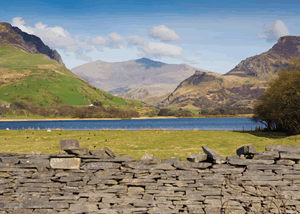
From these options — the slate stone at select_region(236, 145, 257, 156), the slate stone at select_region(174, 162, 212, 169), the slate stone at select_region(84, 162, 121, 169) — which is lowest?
the slate stone at select_region(84, 162, 121, 169)

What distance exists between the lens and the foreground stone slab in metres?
9.75

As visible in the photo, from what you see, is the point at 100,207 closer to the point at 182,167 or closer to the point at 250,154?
the point at 182,167

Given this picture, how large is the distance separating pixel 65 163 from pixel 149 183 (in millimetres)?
3626

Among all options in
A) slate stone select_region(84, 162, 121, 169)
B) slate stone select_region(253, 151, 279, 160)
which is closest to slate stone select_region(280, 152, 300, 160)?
slate stone select_region(253, 151, 279, 160)

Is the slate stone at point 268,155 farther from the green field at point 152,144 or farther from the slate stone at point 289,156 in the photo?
the green field at point 152,144

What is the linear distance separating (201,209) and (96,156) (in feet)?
15.7

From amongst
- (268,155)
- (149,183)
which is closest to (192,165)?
(149,183)

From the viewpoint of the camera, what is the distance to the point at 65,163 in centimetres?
980

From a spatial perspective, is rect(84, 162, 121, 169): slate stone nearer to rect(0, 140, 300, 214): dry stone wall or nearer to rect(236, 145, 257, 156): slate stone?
rect(0, 140, 300, 214): dry stone wall

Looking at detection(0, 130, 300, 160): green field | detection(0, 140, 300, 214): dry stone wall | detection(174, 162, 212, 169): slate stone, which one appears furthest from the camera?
detection(0, 130, 300, 160): green field

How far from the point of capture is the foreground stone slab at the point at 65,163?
384 inches

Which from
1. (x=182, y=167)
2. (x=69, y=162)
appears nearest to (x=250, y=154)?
(x=182, y=167)

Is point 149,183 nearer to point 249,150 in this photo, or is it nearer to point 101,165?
point 101,165

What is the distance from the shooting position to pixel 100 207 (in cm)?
938
